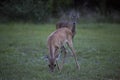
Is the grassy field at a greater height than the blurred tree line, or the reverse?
the blurred tree line

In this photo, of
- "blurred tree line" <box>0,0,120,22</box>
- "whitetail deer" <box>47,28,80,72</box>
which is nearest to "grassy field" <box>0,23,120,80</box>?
"whitetail deer" <box>47,28,80,72</box>

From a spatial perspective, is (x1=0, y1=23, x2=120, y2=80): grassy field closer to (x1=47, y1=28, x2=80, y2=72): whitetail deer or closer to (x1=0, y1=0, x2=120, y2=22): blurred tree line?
(x1=47, y1=28, x2=80, y2=72): whitetail deer

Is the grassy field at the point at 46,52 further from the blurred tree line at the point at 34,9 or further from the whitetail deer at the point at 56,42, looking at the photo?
the blurred tree line at the point at 34,9

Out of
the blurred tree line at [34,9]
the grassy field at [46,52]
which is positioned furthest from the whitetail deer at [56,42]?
the blurred tree line at [34,9]

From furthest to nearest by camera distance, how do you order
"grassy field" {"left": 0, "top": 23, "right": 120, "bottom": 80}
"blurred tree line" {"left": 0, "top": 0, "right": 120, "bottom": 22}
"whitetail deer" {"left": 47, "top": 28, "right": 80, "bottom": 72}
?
"blurred tree line" {"left": 0, "top": 0, "right": 120, "bottom": 22}, "grassy field" {"left": 0, "top": 23, "right": 120, "bottom": 80}, "whitetail deer" {"left": 47, "top": 28, "right": 80, "bottom": 72}

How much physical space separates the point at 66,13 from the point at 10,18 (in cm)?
302

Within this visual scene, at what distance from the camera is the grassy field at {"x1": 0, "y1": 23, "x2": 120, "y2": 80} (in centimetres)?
777

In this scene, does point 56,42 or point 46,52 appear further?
point 46,52

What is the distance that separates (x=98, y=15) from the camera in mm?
20156

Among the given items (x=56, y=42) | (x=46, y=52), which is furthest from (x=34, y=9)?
(x=56, y=42)

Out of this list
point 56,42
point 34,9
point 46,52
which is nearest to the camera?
point 56,42

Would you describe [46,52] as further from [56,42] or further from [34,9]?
[34,9]

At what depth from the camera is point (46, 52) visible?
35.2ft

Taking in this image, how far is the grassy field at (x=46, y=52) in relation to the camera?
7.77 metres
